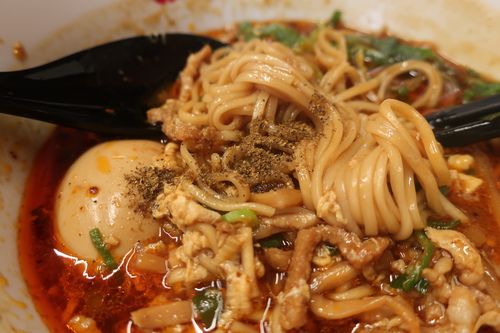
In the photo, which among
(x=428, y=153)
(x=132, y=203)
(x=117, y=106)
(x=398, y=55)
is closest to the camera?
(x=428, y=153)

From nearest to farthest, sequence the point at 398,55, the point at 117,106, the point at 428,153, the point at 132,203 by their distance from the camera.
Result: the point at 428,153 → the point at 132,203 → the point at 117,106 → the point at 398,55

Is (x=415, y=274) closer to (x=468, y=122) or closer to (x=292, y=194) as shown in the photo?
(x=292, y=194)

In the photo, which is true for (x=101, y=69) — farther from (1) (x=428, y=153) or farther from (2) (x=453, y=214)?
(2) (x=453, y=214)

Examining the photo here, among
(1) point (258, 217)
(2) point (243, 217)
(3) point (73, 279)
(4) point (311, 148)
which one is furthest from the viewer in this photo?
(4) point (311, 148)

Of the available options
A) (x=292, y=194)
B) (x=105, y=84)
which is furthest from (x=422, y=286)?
(x=105, y=84)

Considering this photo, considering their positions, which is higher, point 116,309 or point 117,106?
point 117,106

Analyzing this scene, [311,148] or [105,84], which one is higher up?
[105,84]

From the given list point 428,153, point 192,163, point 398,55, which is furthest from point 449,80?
point 192,163
